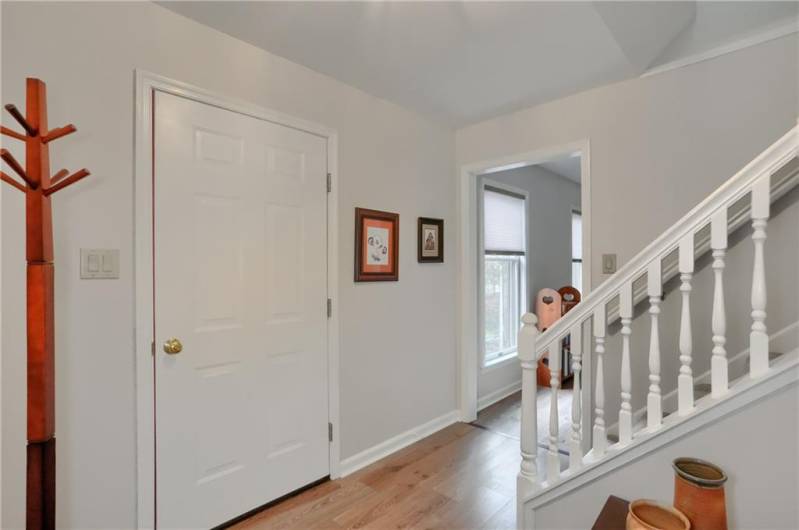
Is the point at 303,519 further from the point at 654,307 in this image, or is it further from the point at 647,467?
the point at 654,307

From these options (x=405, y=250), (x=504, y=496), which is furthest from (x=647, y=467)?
(x=405, y=250)

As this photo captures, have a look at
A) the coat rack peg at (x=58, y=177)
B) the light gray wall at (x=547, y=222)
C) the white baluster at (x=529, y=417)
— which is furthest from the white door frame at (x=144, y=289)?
the light gray wall at (x=547, y=222)

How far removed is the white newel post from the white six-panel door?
3.85 feet

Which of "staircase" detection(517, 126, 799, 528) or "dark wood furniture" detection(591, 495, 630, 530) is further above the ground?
"staircase" detection(517, 126, 799, 528)

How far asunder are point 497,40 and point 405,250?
143cm

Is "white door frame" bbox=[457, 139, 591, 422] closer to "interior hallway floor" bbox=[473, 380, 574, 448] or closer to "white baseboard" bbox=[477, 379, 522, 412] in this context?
"interior hallway floor" bbox=[473, 380, 574, 448]

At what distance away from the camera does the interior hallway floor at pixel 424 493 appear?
1962 mm

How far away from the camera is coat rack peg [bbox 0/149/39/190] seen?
105cm

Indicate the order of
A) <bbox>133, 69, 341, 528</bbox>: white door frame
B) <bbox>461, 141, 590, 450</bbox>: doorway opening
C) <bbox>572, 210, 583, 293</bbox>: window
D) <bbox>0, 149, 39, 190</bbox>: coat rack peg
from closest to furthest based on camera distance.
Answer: <bbox>0, 149, 39, 190</bbox>: coat rack peg → <bbox>133, 69, 341, 528</bbox>: white door frame → <bbox>461, 141, 590, 450</bbox>: doorway opening → <bbox>572, 210, 583, 293</bbox>: window

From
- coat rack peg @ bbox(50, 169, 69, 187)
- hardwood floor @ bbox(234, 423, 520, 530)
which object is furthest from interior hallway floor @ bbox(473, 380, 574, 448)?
coat rack peg @ bbox(50, 169, 69, 187)

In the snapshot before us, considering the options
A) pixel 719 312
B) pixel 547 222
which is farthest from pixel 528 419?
pixel 547 222

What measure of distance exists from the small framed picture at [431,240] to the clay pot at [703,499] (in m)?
2.02

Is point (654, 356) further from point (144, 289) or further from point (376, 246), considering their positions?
point (144, 289)

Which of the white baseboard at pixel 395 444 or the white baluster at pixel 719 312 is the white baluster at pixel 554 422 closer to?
the white baluster at pixel 719 312
